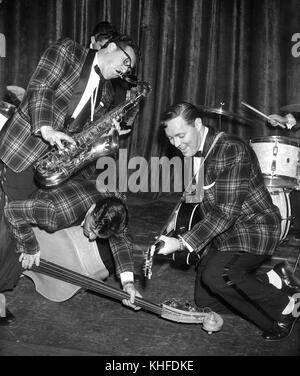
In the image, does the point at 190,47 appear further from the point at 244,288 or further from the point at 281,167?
the point at 244,288

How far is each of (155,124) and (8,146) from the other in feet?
11.4

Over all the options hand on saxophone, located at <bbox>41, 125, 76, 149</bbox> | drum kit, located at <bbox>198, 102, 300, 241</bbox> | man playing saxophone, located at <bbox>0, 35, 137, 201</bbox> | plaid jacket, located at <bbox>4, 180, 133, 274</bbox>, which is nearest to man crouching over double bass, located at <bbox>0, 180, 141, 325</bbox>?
plaid jacket, located at <bbox>4, 180, 133, 274</bbox>

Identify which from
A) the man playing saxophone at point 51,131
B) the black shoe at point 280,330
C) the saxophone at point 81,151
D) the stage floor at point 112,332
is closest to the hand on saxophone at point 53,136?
the man playing saxophone at point 51,131

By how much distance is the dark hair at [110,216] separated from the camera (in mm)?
2787

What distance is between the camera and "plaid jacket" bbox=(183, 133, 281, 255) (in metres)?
2.82

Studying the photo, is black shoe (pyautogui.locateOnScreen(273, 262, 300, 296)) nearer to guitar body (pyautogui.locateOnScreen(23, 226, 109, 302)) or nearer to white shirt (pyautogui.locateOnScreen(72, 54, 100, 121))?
guitar body (pyautogui.locateOnScreen(23, 226, 109, 302))

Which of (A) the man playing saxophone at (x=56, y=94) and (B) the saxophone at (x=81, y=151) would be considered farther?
(B) the saxophone at (x=81, y=151)

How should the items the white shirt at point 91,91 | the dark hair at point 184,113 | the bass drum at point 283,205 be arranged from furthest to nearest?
the bass drum at point 283,205 < the white shirt at point 91,91 < the dark hair at point 184,113

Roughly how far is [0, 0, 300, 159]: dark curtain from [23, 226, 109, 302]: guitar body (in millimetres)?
3269

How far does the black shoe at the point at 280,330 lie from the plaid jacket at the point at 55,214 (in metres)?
0.95

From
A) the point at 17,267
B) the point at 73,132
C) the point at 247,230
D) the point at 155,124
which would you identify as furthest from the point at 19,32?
the point at 247,230

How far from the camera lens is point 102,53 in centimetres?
312

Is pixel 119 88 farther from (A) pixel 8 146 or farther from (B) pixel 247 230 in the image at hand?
(B) pixel 247 230

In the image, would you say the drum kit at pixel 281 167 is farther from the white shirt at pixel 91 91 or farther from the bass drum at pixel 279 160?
the white shirt at pixel 91 91
